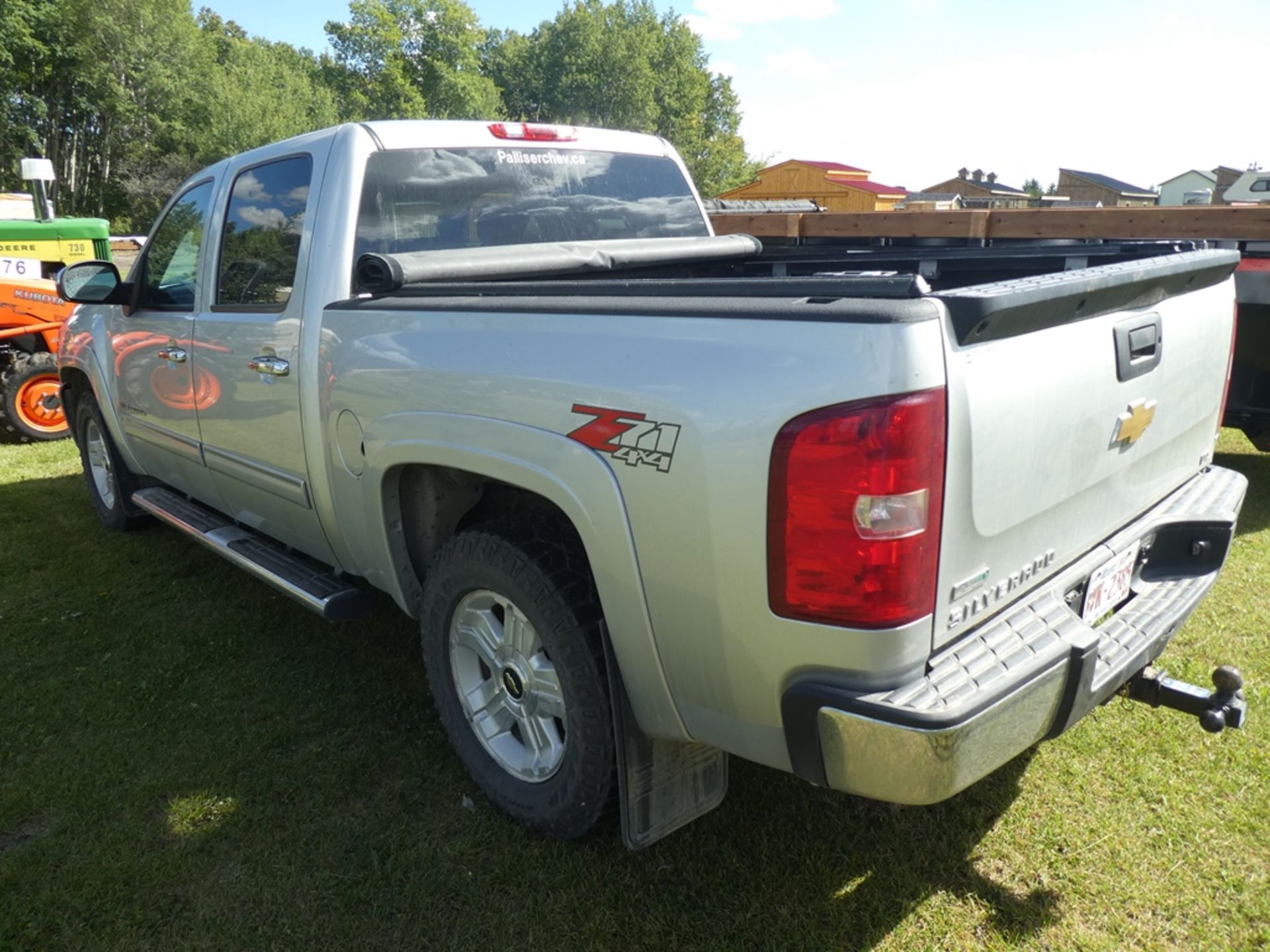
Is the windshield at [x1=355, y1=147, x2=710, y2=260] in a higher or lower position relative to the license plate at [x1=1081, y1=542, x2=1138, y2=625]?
higher

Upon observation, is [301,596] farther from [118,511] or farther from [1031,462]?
[118,511]

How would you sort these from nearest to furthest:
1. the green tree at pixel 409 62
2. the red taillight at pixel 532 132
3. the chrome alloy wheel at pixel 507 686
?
1. the chrome alloy wheel at pixel 507 686
2. the red taillight at pixel 532 132
3. the green tree at pixel 409 62

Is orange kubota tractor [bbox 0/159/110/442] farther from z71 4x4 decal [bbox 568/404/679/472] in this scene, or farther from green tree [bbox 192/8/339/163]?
green tree [bbox 192/8/339/163]

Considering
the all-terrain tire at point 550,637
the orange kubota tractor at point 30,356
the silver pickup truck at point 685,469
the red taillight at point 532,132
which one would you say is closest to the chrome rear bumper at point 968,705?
the silver pickup truck at point 685,469

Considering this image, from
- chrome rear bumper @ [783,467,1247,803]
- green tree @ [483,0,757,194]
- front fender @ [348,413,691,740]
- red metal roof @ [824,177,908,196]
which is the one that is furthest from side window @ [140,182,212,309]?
green tree @ [483,0,757,194]

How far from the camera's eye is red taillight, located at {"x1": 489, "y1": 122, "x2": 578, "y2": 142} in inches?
139

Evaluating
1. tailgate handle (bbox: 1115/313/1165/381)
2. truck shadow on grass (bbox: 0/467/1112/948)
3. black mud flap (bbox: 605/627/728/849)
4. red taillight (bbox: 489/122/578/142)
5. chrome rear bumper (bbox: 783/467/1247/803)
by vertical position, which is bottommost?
truck shadow on grass (bbox: 0/467/1112/948)

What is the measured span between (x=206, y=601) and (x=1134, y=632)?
13.1 feet

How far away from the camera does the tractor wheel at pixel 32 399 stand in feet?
24.4

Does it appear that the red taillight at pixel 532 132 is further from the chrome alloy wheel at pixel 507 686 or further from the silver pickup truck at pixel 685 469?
the chrome alloy wheel at pixel 507 686

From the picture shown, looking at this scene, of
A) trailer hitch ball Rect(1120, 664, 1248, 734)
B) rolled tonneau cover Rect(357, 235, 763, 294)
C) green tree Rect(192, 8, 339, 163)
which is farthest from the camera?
green tree Rect(192, 8, 339, 163)

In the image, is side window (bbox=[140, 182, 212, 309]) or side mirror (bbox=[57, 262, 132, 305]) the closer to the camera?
side window (bbox=[140, 182, 212, 309])

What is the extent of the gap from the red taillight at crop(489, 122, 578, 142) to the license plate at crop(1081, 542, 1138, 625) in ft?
8.34

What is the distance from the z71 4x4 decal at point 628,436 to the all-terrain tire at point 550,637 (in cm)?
45
